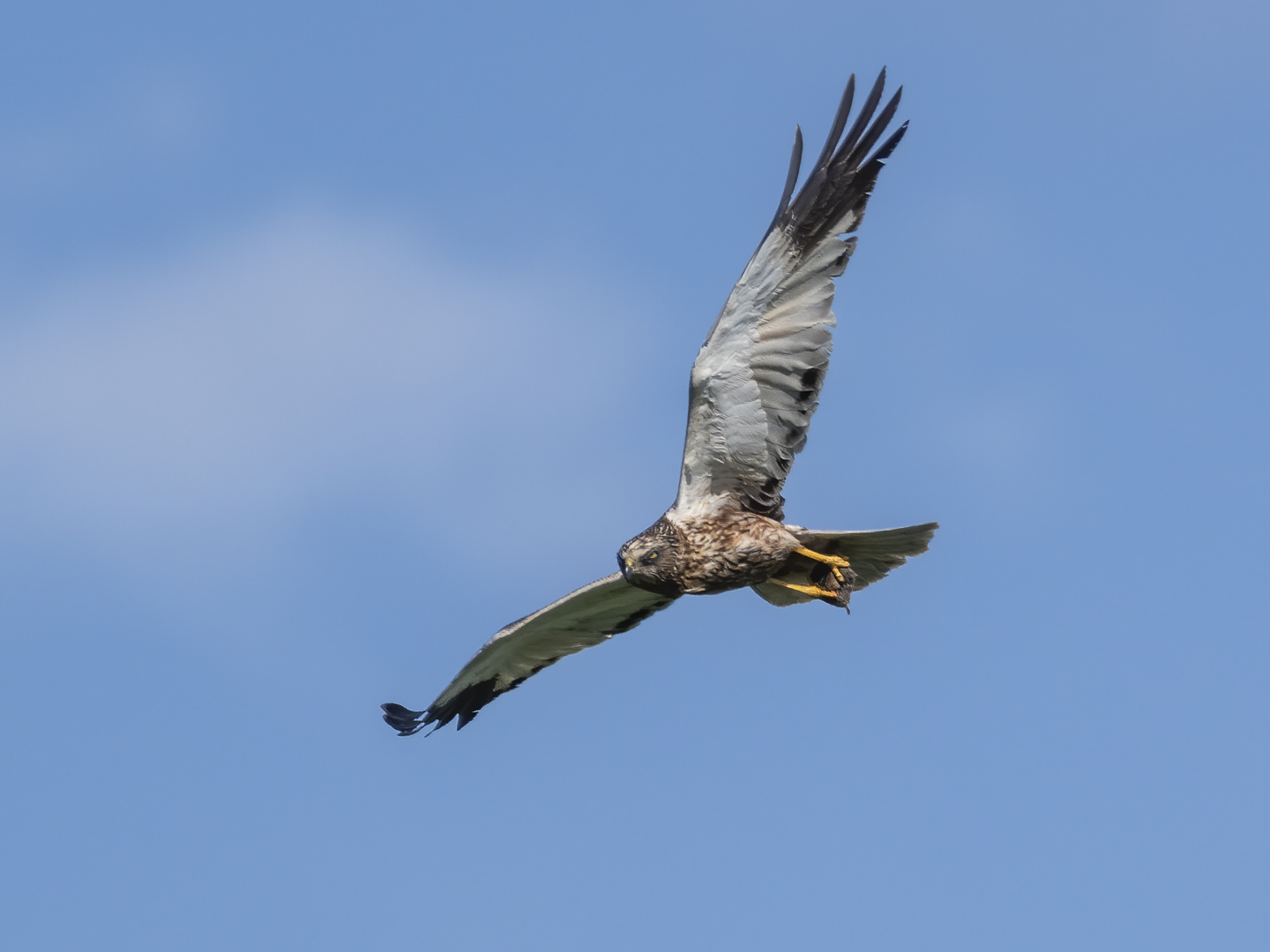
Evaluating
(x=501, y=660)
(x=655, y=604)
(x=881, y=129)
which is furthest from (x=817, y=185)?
(x=501, y=660)

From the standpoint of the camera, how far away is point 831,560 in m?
12.7

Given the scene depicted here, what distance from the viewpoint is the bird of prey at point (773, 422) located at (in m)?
11.7

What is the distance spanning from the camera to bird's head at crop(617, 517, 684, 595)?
12.4 m

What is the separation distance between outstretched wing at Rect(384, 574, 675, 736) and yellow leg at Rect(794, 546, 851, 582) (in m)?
1.61

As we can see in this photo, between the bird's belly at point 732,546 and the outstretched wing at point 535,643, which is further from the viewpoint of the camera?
the outstretched wing at point 535,643

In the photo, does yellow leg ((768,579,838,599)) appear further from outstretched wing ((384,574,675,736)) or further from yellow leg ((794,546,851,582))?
outstretched wing ((384,574,675,736))

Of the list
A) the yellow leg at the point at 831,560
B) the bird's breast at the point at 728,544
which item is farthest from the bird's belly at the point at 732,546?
the yellow leg at the point at 831,560

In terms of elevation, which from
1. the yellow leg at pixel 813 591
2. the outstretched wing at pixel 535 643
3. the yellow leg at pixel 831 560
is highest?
the outstretched wing at pixel 535 643

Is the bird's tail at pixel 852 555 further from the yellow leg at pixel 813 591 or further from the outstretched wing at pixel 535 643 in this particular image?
the outstretched wing at pixel 535 643

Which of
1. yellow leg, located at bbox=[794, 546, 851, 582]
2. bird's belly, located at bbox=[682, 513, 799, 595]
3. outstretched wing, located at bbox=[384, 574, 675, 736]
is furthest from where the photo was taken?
outstretched wing, located at bbox=[384, 574, 675, 736]

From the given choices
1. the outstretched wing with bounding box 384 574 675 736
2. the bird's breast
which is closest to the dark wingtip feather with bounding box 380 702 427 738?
the outstretched wing with bounding box 384 574 675 736

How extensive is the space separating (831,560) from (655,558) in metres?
1.36

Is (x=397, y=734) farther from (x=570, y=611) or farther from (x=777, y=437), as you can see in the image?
(x=777, y=437)

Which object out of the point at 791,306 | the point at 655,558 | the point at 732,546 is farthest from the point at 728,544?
the point at 791,306
